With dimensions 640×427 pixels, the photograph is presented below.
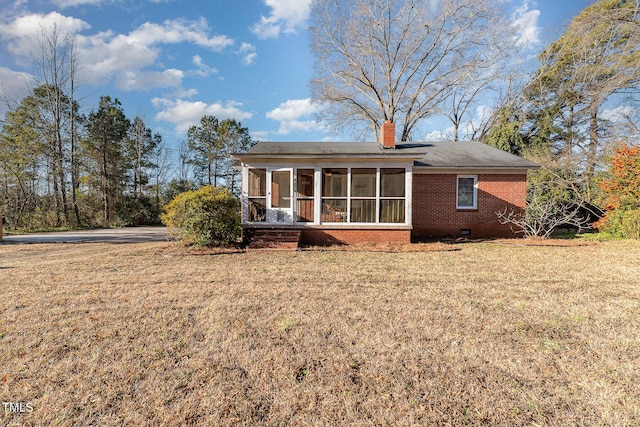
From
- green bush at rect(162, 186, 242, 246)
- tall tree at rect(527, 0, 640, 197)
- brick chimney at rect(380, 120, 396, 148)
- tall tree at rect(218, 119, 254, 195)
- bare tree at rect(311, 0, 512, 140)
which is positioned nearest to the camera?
green bush at rect(162, 186, 242, 246)

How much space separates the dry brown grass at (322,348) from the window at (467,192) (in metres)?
6.08

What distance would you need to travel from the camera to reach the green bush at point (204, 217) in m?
8.62

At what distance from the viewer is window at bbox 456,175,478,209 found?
11539mm

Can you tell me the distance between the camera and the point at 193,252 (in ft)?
27.3

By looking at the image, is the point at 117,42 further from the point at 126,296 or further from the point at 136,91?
the point at 126,296

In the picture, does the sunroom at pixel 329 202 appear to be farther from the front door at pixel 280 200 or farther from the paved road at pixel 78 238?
the paved road at pixel 78 238

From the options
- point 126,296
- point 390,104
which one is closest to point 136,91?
point 390,104

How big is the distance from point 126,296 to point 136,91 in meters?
27.2

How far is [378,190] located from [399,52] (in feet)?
50.5

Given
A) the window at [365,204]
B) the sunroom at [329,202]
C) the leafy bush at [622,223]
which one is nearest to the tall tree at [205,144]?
the sunroom at [329,202]

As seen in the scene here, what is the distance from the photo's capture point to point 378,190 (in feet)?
31.6

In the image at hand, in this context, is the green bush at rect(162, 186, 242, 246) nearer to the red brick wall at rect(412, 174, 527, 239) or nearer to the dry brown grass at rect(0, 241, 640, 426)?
the dry brown grass at rect(0, 241, 640, 426)

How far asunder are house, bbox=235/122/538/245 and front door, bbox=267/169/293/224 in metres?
0.04

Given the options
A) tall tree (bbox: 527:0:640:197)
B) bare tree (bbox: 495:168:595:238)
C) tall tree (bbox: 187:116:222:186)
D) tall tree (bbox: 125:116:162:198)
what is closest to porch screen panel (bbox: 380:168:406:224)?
bare tree (bbox: 495:168:595:238)
